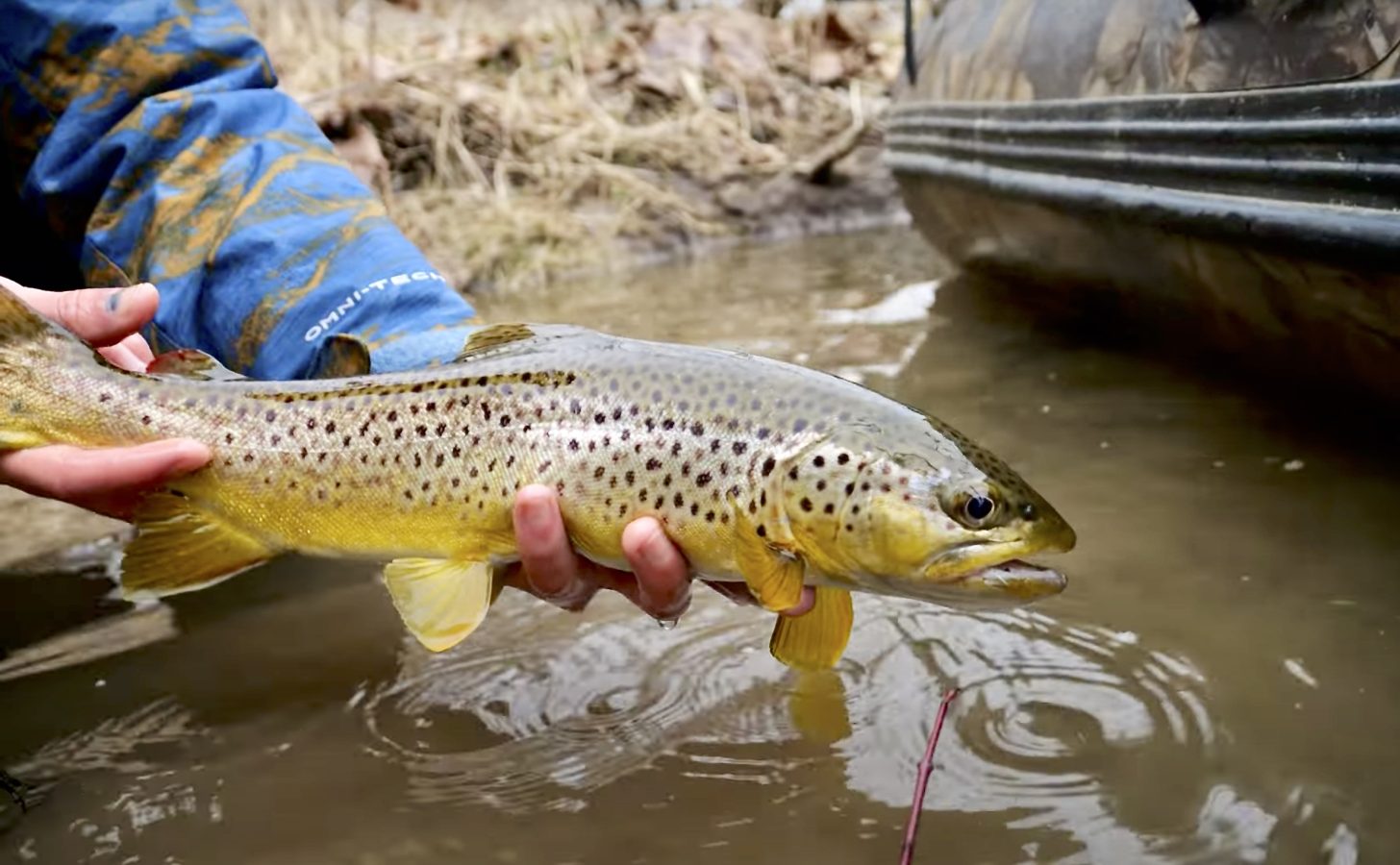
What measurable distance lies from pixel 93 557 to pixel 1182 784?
2.51m

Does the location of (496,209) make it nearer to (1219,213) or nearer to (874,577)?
(1219,213)

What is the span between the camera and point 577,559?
2062 mm

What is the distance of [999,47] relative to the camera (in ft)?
14.1

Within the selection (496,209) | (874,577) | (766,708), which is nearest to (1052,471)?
(766,708)

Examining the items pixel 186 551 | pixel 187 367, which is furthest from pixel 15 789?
pixel 187 367

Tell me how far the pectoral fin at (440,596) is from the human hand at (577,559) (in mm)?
82

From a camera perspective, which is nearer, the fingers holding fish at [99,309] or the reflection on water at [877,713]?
the reflection on water at [877,713]

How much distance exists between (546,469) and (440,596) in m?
0.26

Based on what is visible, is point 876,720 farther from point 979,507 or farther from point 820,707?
point 979,507

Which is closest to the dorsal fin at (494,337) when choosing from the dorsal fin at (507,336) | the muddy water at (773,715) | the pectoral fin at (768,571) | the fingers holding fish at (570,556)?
the dorsal fin at (507,336)

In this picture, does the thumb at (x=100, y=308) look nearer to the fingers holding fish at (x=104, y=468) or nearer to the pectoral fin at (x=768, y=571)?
the fingers holding fish at (x=104, y=468)

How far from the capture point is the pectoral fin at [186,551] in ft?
Result: 6.91

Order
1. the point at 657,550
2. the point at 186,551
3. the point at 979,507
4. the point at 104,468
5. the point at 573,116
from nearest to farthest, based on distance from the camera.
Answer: the point at 979,507
the point at 657,550
the point at 104,468
the point at 186,551
the point at 573,116

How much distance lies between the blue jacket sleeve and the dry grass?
4141mm
